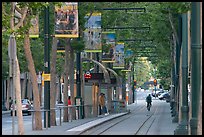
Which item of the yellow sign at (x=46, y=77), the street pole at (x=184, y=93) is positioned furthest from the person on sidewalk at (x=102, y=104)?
the street pole at (x=184, y=93)

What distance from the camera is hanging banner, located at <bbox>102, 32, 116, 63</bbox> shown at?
175ft

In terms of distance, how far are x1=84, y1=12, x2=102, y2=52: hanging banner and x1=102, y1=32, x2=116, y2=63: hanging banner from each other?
261 inches

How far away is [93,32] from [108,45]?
12.7 metres

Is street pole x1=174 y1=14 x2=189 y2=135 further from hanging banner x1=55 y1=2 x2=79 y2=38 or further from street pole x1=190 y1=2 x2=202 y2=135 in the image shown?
street pole x1=190 y1=2 x2=202 y2=135

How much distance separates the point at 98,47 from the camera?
152ft

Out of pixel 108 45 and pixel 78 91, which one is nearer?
pixel 78 91

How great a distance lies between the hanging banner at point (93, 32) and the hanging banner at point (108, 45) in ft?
21.7

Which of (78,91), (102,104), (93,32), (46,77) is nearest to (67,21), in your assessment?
(46,77)

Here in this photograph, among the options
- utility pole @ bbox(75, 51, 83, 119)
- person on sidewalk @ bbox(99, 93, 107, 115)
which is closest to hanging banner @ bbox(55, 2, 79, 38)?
utility pole @ bbox(75, 51, 83, 119)

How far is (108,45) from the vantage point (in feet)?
187

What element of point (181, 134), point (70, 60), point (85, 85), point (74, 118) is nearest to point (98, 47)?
point (70, 60)

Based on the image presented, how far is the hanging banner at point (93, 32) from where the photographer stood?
4275 centimetres

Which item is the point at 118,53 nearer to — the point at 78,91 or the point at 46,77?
the point at 78,91

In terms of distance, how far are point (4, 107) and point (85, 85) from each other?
27.4 metres
